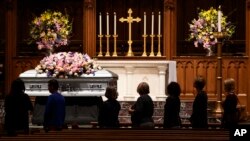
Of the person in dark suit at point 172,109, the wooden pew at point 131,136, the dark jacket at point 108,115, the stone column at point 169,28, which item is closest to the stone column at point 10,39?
the stone column at point 169,28

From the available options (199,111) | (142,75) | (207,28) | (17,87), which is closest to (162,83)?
(142,75)

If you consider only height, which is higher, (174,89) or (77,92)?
(174,89)

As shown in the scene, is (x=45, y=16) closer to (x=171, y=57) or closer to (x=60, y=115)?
(x=171, y=57)

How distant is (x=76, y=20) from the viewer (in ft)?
56.4

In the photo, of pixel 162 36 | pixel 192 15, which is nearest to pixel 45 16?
pixel 162 36

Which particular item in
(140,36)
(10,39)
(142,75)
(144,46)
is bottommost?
(142,75)

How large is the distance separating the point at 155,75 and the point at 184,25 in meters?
3.01

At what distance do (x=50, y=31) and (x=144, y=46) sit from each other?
2.16m

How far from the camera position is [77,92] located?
11.0 meters

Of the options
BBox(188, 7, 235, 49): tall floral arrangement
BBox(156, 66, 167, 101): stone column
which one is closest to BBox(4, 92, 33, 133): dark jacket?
BBox(156, 66, 167, 101): stone column

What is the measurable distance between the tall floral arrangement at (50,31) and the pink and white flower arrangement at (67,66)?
394cm

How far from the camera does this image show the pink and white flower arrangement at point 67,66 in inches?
434

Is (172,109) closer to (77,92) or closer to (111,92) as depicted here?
(111,92)

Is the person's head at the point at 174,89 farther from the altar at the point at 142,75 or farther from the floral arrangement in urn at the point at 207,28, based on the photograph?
the floral arrangement in urn at the point at 207,28
